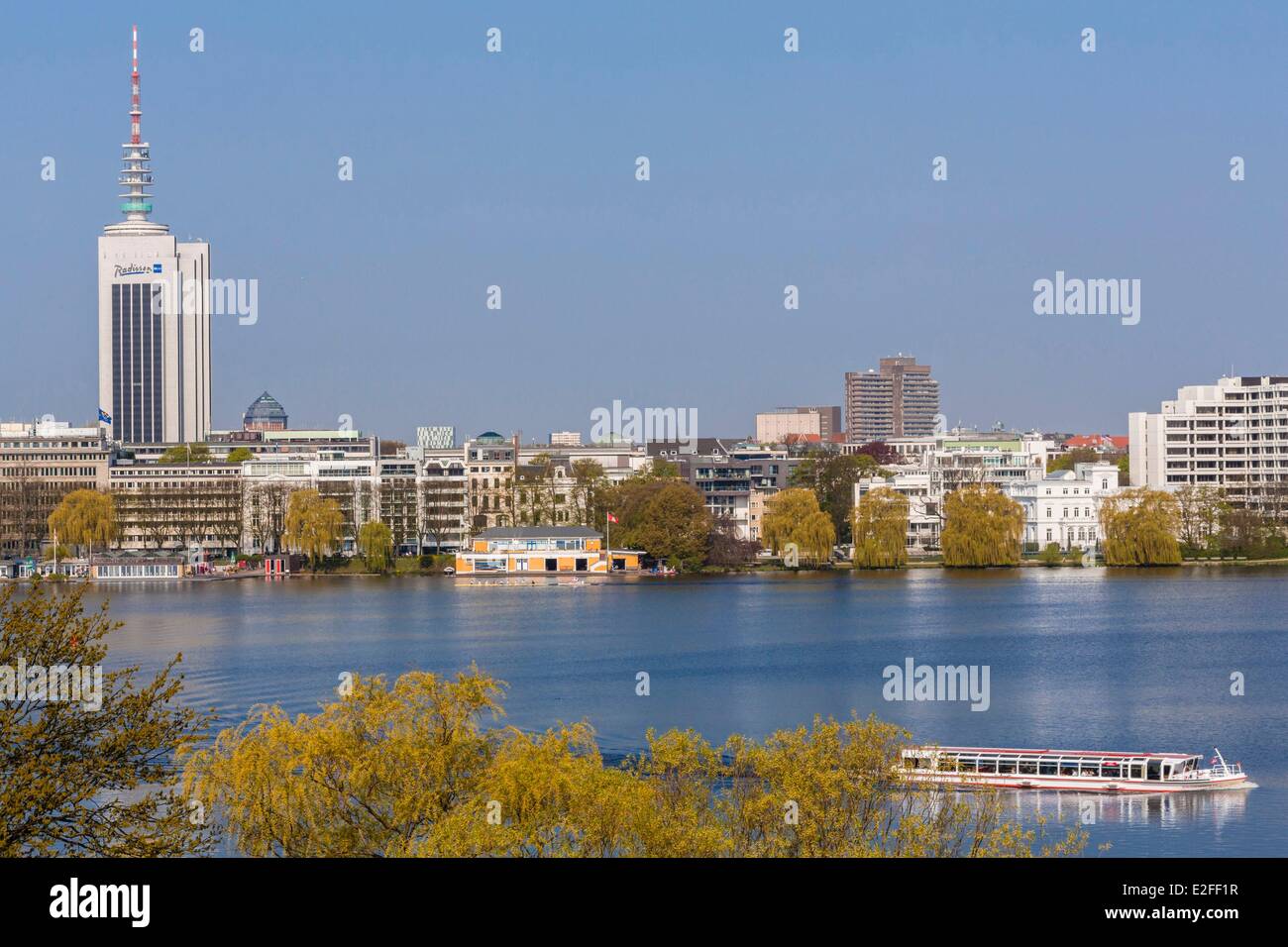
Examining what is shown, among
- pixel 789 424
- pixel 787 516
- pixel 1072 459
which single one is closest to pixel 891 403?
pixel 789 424

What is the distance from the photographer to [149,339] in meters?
112

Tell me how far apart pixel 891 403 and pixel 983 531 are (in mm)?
91747

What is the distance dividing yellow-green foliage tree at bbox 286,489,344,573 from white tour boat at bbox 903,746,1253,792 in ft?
138

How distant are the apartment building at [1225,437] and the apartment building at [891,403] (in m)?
77.1

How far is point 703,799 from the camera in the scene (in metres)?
12.4

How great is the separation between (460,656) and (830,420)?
108825 mm

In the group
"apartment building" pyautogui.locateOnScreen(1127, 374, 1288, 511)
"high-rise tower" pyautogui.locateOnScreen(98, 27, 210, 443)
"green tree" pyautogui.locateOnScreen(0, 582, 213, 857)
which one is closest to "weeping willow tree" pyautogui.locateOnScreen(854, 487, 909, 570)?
"apartment building" pyautogui.locateOnScreen(1127, 374, 1288, 511)

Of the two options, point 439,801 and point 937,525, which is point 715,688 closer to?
point 439,801

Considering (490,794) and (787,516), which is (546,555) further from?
(490,794)

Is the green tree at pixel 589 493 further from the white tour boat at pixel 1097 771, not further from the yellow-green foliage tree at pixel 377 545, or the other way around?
the white tour boat at pixel 1097 771

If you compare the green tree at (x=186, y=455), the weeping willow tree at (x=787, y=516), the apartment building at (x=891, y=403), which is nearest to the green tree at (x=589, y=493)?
the weeping willow tree at (x=787, y=516)

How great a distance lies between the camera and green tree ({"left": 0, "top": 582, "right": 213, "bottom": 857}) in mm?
7469

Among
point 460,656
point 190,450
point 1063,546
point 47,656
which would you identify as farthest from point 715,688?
point 190,450

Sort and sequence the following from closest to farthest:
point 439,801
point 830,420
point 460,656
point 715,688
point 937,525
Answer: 1. point 439,801
2. point 715,688
3. point 460,656
4. point 937,525
5. point 830,420
